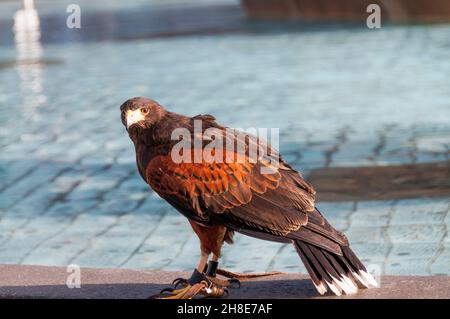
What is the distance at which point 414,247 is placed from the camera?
25.3 ft

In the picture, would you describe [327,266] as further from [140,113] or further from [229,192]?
[140,113]

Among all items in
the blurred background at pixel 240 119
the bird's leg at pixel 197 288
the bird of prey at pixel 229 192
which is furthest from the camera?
the blurred background at pixel 240 119

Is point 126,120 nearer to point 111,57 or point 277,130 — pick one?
point 277,130

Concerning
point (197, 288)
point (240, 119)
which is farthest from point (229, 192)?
point (240, 119)

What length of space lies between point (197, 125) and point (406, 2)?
60.7 feet

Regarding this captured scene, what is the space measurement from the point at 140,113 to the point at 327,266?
115 cm

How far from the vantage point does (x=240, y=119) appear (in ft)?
43.7

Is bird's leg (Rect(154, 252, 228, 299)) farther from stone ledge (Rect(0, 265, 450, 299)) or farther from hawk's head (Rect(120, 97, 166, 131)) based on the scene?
hawk's head (Rect(120, 97, 166, 131))

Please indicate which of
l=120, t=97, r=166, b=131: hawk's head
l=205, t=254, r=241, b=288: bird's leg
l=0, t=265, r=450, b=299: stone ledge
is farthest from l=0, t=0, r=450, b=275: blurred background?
l=120, t=97, r=166, b=131: hawk's head

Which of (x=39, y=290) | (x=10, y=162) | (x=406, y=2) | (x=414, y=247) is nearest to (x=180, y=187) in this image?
(x=39, y=290)

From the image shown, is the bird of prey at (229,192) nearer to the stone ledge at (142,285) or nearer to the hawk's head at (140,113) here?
the hawk's head at (140,113)

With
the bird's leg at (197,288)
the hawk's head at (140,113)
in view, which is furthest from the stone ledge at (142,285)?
the hawk's head at (140,113)

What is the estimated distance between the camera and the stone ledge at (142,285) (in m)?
5.91

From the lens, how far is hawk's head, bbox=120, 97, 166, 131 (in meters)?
5.55
